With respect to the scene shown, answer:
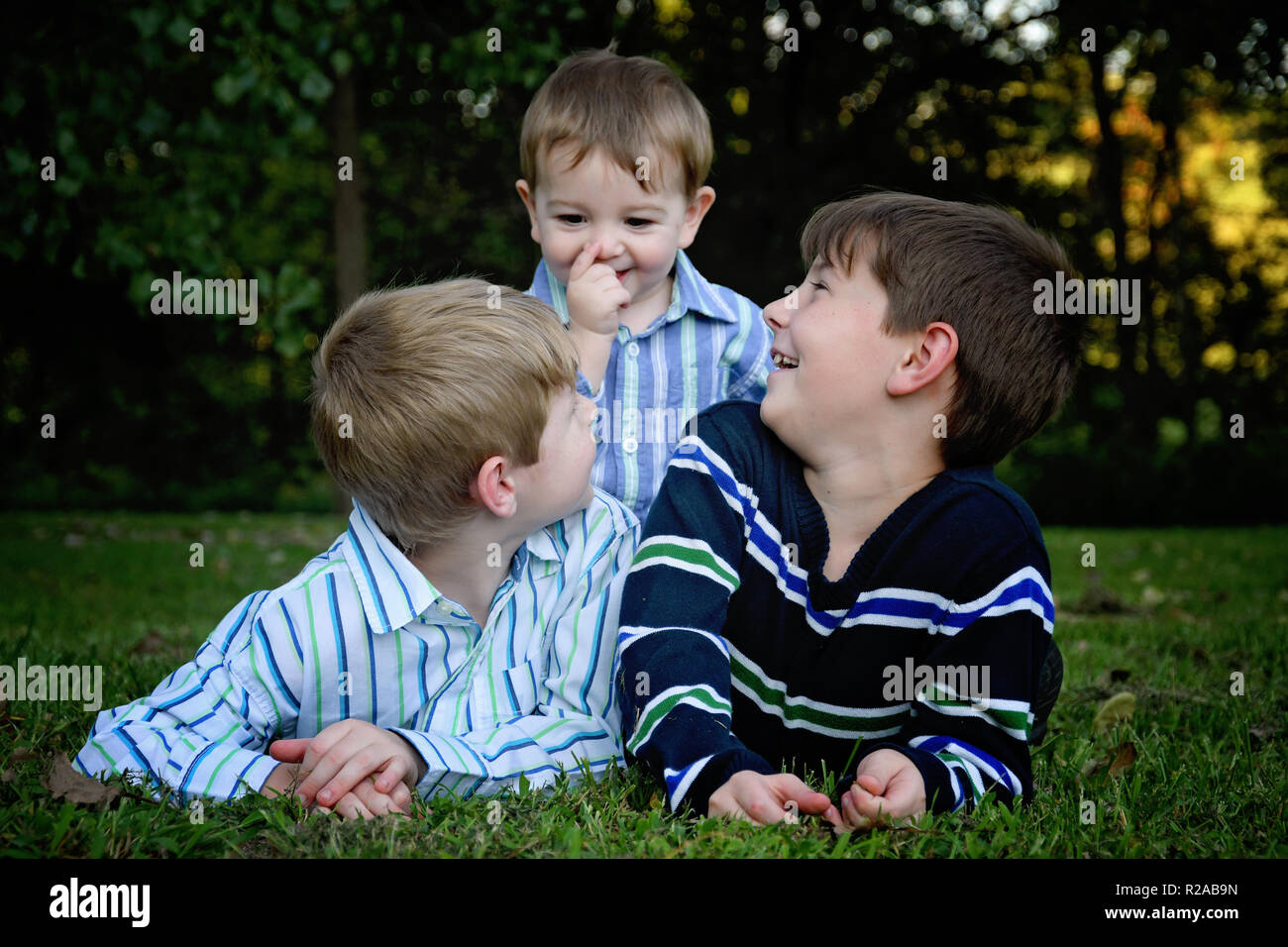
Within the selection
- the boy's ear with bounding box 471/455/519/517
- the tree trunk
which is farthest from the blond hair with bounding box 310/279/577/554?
the tree trunk

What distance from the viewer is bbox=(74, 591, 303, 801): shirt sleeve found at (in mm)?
2236

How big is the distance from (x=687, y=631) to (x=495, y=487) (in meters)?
0.54

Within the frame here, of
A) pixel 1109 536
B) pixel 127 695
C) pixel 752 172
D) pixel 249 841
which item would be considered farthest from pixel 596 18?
pixel 249 841

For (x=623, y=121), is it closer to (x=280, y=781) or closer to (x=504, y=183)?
(x=280, y=781)

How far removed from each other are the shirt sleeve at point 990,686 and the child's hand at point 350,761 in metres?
0.88

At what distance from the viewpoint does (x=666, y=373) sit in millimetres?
3352

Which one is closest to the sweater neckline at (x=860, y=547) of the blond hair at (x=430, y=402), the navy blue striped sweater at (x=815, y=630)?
the navy blue striped sweater at (x=815, y=630)

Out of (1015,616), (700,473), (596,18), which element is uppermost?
(596,18)

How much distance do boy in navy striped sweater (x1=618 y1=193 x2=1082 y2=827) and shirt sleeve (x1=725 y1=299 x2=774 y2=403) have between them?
74 centimetres

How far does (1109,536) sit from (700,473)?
9.01 m

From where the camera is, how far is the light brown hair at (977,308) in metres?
2.49

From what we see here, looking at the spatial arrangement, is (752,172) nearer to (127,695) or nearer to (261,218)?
(261,218)

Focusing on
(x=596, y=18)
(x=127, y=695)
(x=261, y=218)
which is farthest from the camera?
(x=261, y=218)
